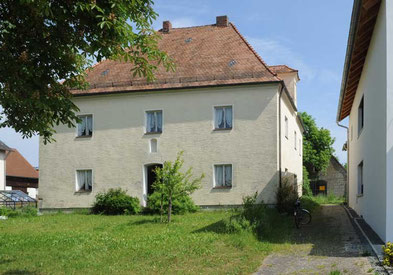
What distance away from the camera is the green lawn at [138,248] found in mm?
10484

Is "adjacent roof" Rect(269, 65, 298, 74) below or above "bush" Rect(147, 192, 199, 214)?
above

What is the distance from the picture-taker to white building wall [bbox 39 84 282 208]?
21812 millimetres

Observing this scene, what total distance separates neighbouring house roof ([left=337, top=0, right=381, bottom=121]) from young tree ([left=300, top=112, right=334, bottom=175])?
25.7 m

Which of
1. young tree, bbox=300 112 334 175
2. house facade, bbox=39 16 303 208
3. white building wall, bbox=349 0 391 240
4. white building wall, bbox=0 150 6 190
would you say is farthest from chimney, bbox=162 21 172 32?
young tree, bbox=300 112 334 175

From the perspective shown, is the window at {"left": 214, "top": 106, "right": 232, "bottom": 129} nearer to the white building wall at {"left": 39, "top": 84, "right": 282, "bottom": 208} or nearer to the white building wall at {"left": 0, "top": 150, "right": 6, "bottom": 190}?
the white building wall at {"left": 39, "top": 84, "right": 282, "bottom": 208}

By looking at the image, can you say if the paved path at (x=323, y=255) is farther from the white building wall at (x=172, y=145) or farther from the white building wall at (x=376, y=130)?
the white building wall at (x=172, y=145)

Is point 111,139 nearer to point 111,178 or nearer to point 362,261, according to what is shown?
point 111,178

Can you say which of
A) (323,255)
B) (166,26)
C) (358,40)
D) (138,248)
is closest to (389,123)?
(323,255)

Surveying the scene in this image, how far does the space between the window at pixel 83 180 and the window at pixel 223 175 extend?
6.40 meters

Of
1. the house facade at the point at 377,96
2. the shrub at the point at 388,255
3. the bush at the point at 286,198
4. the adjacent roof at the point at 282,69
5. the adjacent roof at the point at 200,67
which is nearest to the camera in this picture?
the shrub at the point at 388,255

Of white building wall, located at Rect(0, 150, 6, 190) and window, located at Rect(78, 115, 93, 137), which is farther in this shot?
white building wall, located at Rect(0, 150, 6, 190)

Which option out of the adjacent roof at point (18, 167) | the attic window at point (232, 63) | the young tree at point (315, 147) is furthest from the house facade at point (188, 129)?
the adjacent roof at point (18, 167)

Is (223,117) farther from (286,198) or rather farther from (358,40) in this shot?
(358,40)

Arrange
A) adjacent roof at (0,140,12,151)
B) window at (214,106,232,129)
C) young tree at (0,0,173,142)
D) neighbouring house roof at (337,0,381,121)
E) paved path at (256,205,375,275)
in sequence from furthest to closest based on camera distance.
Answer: adjacent roof at (0,140,12,151)
window at (214,106,232,129)
neighbouring house roof at (337,0,381,121)
paved path at (256,205,375,275)
young tree at (0,0,173,142)
